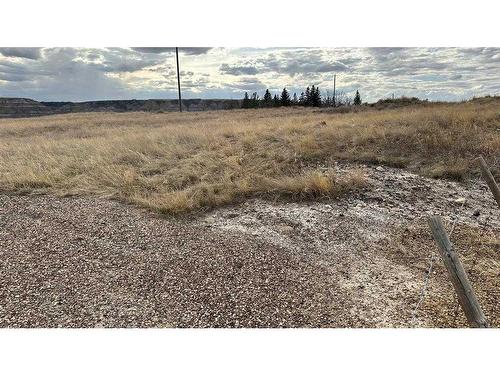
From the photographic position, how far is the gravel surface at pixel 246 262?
235 centimetres

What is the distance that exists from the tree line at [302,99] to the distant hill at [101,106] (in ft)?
0.52

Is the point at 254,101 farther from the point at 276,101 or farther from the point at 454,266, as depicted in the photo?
the point at 454,266

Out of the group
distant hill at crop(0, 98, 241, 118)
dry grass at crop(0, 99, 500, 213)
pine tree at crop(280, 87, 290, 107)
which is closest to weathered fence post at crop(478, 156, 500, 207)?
dry grass at crop(0, 99, 500, 213)

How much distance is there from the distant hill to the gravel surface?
125cm

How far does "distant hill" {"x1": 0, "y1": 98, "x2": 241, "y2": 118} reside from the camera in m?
2.93

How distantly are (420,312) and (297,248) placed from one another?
122 centimetres

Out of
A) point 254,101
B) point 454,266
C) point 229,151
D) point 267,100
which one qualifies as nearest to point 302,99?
point 267,100

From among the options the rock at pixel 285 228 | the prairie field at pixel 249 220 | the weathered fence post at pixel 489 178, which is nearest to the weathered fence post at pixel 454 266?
the prairie field at pixel 249 220

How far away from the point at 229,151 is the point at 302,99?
2.89 meters

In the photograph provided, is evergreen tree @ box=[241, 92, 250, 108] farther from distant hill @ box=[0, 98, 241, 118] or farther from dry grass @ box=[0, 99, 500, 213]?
dry grass @ box=[0, 99, 500, 213]

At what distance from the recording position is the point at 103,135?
21.4ft

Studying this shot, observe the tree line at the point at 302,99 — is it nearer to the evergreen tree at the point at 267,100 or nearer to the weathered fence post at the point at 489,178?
the evergreen tree at the point at 267,100

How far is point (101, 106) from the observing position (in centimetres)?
319
